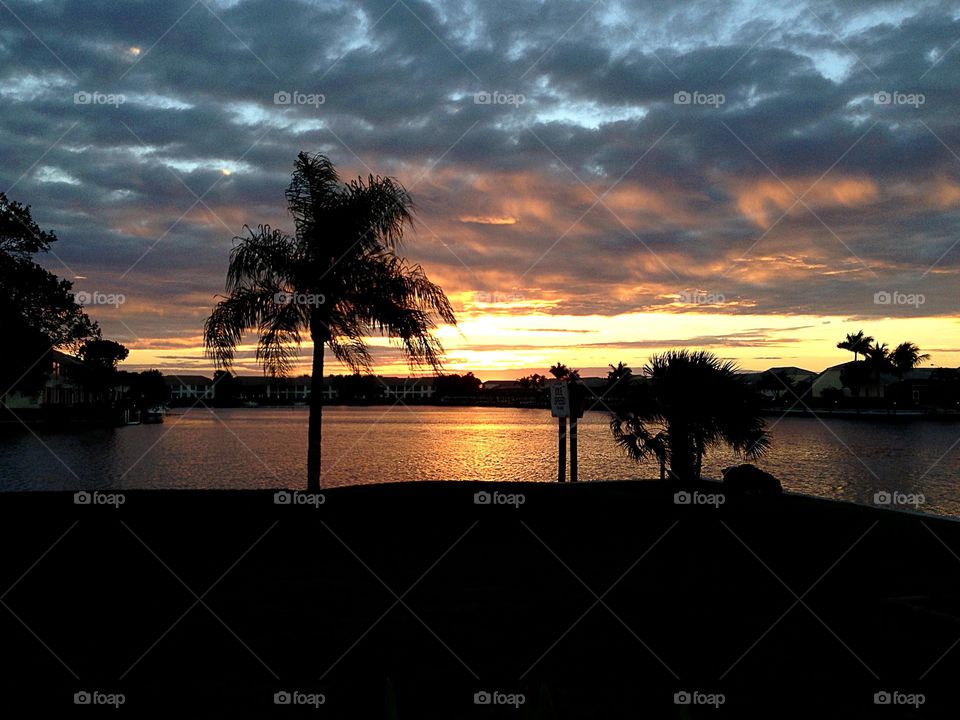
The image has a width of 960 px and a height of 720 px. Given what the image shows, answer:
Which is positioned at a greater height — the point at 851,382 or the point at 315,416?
the point at 851,382

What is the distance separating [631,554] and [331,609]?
5035 mm

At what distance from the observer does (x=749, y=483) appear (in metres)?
19.4

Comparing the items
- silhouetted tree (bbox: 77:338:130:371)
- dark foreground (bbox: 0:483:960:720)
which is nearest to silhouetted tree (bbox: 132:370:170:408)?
silhouetted tree (bbox: 77:338:130:371)

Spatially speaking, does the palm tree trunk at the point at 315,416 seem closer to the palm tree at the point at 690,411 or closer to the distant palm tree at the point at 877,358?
the palm tree at the point at 690,411

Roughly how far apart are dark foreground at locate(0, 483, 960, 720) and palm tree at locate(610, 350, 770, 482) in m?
4.44

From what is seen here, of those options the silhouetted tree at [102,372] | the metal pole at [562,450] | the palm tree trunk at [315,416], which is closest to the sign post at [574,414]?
the metal pole at [562,450]

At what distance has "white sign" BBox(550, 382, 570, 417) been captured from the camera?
2106cm

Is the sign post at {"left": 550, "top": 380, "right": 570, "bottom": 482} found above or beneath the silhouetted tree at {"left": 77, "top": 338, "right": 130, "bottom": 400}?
beneath

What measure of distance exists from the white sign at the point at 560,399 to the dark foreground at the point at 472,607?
6240mm

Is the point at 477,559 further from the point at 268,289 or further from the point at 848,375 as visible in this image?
the point at 848,375

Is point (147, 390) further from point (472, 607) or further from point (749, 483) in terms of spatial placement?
point (472, 607)

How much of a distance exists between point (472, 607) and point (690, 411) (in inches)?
469

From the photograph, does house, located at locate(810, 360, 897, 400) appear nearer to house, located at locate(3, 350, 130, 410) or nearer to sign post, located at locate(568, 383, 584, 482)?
house, located at locate(3, 350, 130, 410)

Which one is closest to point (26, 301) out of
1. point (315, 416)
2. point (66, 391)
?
point (315, 416)
